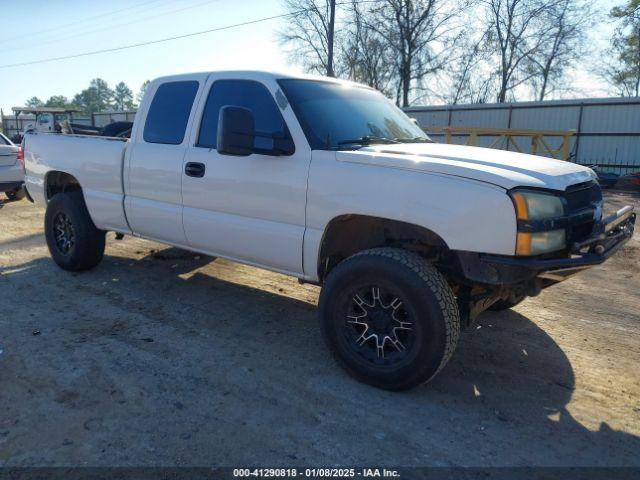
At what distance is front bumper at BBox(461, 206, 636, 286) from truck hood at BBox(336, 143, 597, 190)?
0.38 meters

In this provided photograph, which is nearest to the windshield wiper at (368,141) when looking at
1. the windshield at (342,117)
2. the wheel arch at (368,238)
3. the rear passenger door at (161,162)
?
the windshield at (342,117)

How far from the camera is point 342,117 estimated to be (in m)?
3.90

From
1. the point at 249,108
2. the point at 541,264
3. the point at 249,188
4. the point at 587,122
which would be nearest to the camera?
the point at 541,264

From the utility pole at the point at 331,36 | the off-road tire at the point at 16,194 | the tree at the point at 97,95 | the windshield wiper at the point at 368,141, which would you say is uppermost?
the tree at the point at 97,95

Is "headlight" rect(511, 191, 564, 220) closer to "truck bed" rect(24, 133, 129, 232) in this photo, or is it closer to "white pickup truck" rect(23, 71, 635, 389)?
"white pickup truck" rect(23, 71, 635, 389)

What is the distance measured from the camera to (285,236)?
3.73 metres

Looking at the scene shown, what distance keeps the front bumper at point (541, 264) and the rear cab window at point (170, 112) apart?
2.74 metres

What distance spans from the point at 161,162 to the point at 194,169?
465 millimetres

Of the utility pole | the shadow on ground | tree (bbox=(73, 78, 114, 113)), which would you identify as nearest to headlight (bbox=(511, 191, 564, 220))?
the shadow on ground

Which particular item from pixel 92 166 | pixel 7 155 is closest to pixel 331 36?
pixel 7 155

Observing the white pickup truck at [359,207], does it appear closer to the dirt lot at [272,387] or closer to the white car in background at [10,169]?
the dirt lot at [272,387]

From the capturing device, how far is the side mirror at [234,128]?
11.3ft

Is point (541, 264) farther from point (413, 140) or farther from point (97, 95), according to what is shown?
point (97, 95)

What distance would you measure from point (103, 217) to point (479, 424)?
160 inches
